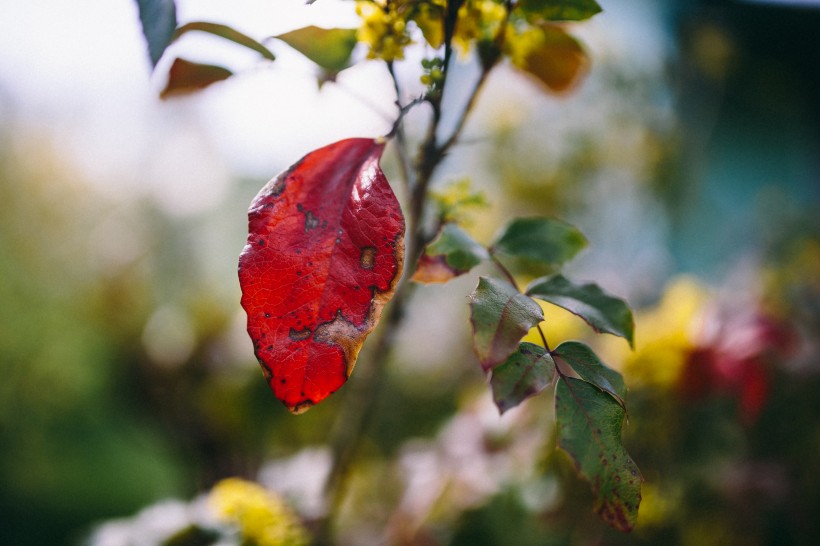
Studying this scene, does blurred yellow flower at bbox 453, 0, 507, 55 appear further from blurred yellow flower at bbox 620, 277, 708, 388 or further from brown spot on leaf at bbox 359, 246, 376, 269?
blurred yellow flower at bbox 620, 277, 708, 388

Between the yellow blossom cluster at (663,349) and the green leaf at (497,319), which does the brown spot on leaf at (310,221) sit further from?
the yellow blossom cluster at (663,349)

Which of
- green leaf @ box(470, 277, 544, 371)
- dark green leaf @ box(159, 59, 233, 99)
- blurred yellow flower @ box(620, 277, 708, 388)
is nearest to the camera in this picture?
green leaf @ box(470, 277, 544, 371)

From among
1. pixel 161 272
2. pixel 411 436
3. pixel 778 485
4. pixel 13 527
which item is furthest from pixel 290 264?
pixel 161 272

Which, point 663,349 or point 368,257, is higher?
point 368,257

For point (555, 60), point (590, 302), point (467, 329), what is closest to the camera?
point (590, 302)

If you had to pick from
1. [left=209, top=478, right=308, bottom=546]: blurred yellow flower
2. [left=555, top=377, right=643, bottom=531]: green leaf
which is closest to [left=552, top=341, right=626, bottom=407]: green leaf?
[left=555, top=377, right=643, bottom=531]: green leaf

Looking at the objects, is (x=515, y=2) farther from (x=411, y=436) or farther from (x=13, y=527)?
(x=13, y=527)

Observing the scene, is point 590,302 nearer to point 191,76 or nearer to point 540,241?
point 540,241

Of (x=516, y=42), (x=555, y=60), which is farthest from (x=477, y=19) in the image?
(x=555, y=60)
